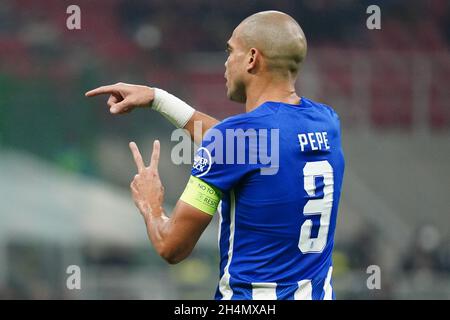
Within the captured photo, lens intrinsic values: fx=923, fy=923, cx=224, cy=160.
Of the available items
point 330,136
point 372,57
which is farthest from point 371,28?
point 330,136

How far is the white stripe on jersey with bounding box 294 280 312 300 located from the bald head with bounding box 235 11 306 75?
2.43 feet

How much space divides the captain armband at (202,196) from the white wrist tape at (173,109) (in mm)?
746

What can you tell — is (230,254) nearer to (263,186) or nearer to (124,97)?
(263,186)

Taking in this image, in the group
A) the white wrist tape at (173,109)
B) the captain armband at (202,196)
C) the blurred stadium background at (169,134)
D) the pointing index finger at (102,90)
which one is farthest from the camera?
the blurred stadium background at (169,134)

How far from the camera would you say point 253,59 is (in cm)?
323

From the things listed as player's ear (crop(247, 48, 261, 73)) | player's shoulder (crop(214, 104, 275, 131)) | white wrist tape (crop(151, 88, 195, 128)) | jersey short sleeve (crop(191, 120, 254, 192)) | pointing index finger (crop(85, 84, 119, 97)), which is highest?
player's ear (crop(247, 48, 261, 73))

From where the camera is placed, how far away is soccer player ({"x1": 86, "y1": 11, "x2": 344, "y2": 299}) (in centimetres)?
312

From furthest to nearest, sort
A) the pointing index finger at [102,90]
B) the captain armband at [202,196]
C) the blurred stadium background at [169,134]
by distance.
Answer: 1. the blurred stadium background at [169,134]
2. the pointing index finger at [102,90]
3. the captain armband at [202,196]

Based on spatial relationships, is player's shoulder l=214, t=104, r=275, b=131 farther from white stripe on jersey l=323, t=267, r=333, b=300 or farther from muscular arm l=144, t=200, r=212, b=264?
white stripe on jersey l=323, t=267, r=333, b=300

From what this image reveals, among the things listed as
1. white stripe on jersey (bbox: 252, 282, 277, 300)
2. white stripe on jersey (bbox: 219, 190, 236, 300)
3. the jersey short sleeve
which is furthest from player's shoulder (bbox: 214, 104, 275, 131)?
white stripe on jersey (bbox: 252, 282, 277, 300)

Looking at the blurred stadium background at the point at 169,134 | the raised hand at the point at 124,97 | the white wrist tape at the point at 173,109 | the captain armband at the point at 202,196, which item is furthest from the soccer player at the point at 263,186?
the blurred stadium background at the point at 169,134

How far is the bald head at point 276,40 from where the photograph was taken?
321 cm

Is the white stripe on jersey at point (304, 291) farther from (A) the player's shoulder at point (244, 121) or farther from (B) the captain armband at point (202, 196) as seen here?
(A) the player's shoulder at point (244, 121)

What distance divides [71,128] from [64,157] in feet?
1.10
